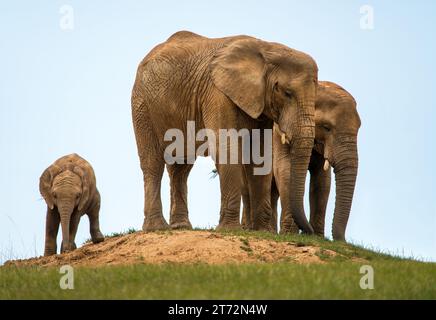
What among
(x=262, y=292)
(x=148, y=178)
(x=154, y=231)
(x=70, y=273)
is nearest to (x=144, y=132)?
(x=148, y=178)

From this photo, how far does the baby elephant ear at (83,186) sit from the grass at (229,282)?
835cm

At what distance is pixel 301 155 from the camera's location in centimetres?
2280

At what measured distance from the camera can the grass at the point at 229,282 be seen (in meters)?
16.1

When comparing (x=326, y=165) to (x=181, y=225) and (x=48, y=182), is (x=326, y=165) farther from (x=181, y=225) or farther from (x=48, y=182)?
(x=48, y=182)

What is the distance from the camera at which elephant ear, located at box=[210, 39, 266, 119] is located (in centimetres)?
2289

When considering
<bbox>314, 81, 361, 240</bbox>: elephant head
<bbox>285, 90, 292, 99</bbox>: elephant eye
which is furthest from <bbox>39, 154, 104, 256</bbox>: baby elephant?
<bbox>285, 90, 292, 99</bbox>: elephant eye

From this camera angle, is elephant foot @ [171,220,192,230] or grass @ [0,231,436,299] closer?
grass @ [0,231,436,299]

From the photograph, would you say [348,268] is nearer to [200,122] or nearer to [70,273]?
[70,273]

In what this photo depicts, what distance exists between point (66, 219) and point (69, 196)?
597 millimetres

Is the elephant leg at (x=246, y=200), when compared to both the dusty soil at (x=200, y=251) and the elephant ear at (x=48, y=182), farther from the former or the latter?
the elephant ear at (x=48, y=182)

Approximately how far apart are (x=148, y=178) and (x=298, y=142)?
390cm

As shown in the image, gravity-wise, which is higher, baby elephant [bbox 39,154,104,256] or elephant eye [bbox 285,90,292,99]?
elephant eye [bbox 285,90,292,99]

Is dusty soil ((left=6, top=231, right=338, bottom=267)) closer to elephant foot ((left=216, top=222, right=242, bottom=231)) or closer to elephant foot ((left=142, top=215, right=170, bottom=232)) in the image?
elephant foot ((left=216, top=222, right=242, bottom=231))

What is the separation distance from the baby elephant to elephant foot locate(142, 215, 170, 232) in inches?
114
